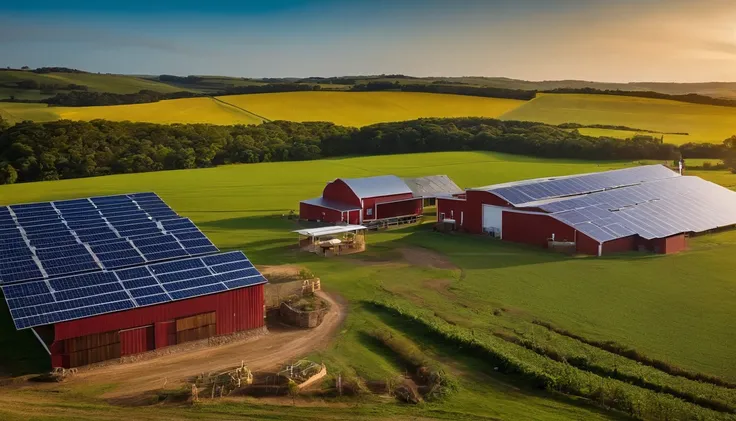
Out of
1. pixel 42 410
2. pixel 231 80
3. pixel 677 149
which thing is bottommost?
pixel 42 410

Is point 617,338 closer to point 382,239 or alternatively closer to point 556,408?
point 556,408

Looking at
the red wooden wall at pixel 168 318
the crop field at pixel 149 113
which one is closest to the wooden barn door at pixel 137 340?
the red wooden wall at pixel 168 318

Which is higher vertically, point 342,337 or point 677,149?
point 677,149

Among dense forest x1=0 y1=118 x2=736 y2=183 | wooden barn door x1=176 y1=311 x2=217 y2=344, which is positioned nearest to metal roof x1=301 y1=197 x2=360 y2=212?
wooden barn door x1=176 y1=311 x2=217 y2=344

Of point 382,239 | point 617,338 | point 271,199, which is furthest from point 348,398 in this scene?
point 271,199

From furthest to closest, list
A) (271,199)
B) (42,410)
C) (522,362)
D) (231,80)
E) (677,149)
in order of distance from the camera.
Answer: (231,80)
(677,149)
(271,199)
(522,362)
(42,410)
